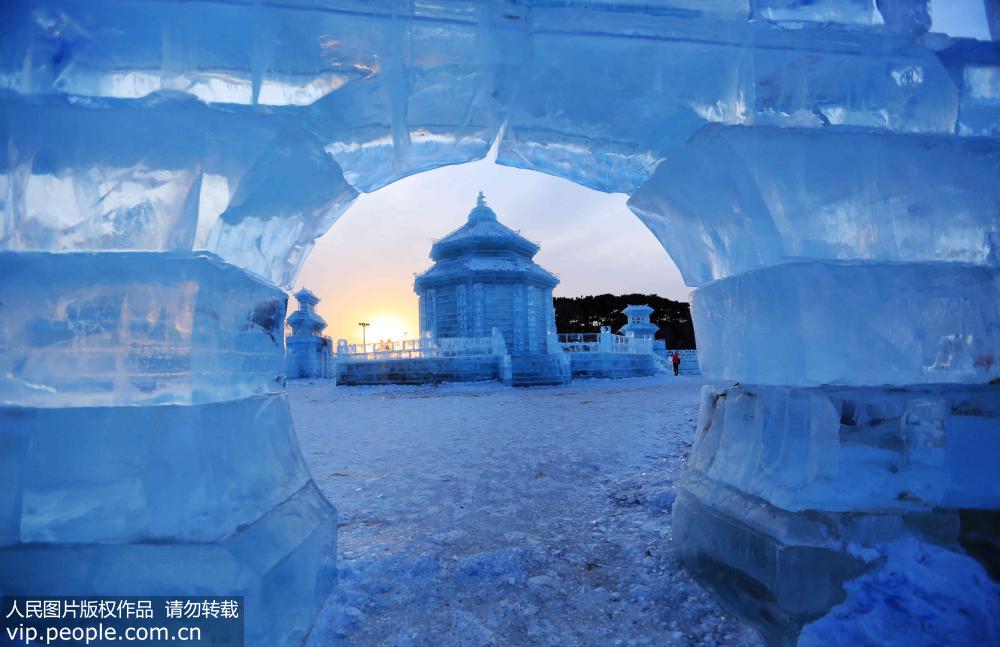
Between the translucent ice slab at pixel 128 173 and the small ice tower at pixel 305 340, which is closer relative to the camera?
the translucent ice slab at pixel 128 173

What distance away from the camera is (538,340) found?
19281 millimetres

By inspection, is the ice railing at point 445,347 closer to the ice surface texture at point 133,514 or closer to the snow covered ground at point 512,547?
the snow covered ground at point 512,547

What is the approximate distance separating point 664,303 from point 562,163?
4744cm

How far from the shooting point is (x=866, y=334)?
54.2 inches

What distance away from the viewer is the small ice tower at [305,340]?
2580 centimetres

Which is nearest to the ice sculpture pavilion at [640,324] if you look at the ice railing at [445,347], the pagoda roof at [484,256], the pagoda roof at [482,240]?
the pagoda roof at [484,256]

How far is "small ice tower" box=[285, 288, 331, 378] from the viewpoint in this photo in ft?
84.6

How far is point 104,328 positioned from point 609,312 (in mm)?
46537

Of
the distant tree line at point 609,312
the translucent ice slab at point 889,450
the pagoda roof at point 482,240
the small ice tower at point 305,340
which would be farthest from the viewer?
the distant tree line at point 609,312

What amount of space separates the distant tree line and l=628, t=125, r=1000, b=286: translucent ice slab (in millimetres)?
43271

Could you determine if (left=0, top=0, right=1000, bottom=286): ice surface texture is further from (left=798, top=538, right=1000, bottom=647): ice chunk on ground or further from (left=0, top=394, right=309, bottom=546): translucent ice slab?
(left=798, top=538, right=1000, bottom=647): ice chunk on ground

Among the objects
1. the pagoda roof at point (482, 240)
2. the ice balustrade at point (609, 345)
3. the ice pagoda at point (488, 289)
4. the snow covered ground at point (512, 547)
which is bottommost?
the snow covered ground at point (512, 547)

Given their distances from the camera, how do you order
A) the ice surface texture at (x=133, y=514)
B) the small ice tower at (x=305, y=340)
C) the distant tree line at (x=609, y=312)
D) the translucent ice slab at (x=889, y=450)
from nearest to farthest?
the ice surface texture at (x=133, y=514) < the translucent ice slab at (x=889, y=450) < the small ice tower at (x=305, y=340) < the distant tree line at (x=609, y=312)

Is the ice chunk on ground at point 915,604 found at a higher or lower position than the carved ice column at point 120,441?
lower
